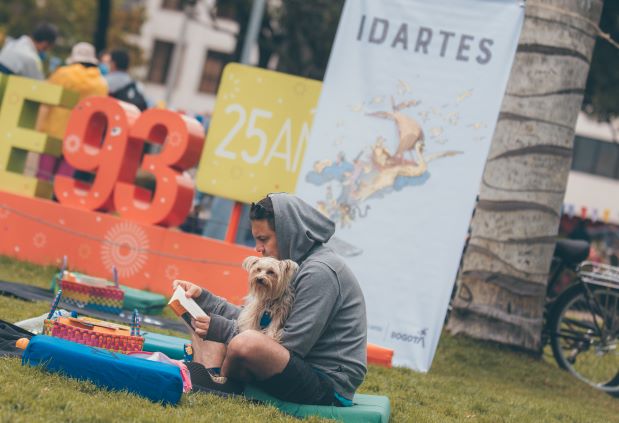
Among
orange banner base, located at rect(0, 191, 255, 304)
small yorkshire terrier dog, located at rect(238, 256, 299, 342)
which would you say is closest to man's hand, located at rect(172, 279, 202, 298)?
small yorkshire terrier dog, located at rect(238, 256, 299, 342)

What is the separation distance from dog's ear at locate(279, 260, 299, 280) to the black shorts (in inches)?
16.8

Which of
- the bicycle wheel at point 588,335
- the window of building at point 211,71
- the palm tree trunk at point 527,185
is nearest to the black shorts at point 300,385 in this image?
the palm tree trunk at point 527,185

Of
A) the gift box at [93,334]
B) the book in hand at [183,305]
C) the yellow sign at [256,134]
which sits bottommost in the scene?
the gift box at [93,334]

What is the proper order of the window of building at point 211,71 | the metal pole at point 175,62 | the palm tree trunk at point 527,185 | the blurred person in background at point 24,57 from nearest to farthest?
1. the palm tree trunk at point 527,185
2. the blurred person in background at point 24,57
3. the metal pole at point 175,62
4. the window of building at point 211,71

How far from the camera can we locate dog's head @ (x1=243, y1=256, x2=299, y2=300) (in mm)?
5672

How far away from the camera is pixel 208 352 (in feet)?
20.1

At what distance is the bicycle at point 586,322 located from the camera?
9844mm

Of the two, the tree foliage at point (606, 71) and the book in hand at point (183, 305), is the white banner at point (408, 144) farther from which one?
the tree foliage at point (606, 71)

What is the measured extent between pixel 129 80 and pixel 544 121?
5464 mm

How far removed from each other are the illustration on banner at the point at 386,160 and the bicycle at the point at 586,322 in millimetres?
1991

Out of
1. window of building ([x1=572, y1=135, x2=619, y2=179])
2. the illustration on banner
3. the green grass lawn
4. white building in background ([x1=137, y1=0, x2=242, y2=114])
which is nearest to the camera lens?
the green grass lawn

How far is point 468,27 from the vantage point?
893cm

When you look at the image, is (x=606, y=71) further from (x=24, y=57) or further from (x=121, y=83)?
(x=24, y=57)

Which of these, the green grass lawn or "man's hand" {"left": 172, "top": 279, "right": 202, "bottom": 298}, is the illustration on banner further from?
"man's hand" {"left": 172, "top": 279, "right": 202, "bottom": 298}
